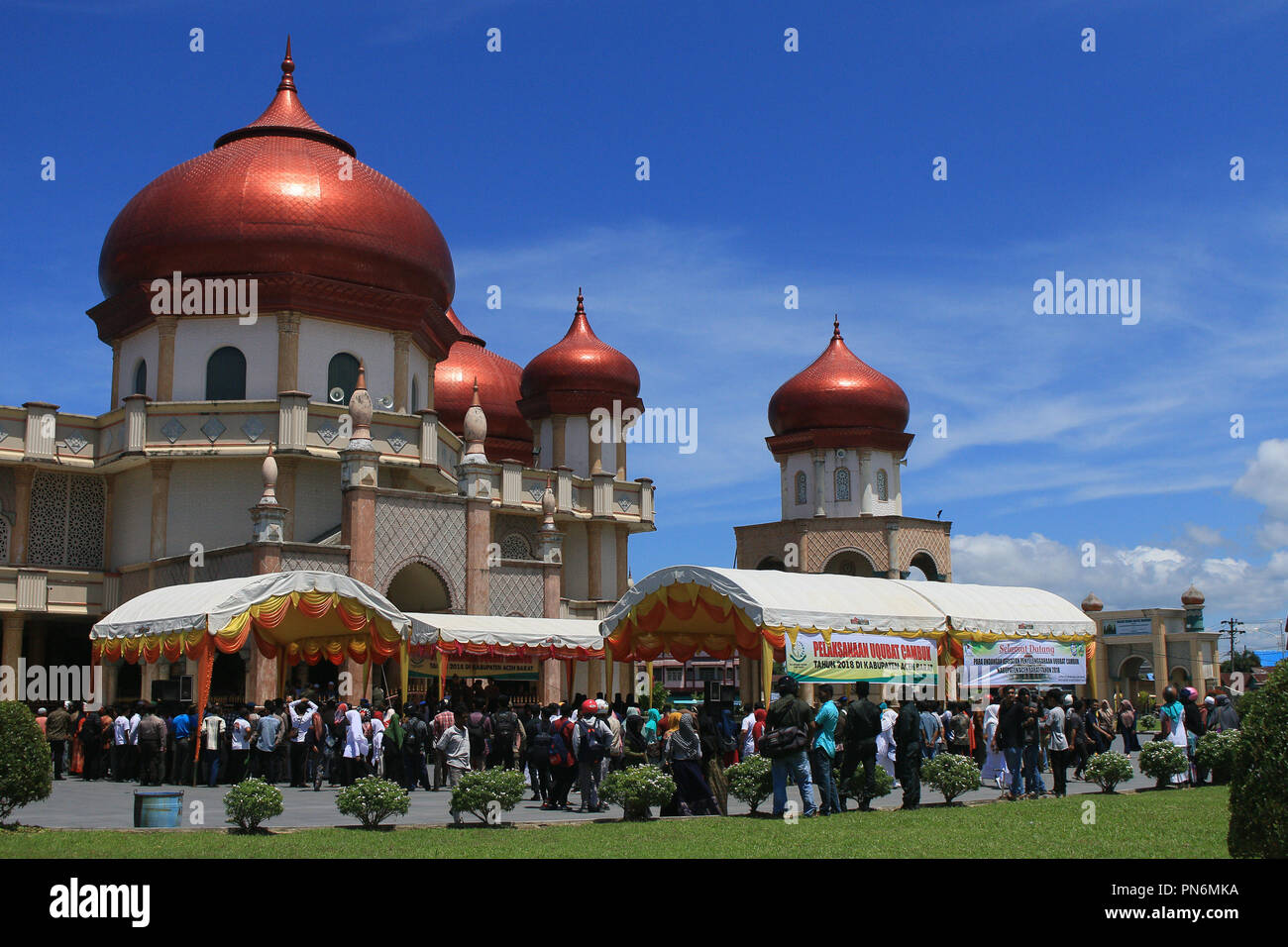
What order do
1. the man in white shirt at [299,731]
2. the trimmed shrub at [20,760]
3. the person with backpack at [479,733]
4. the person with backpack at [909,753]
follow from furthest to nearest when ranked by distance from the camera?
the person with backpack at [479,733] → the man in white shirt at [299,731] → the person with backpack at [909,753] → the trimmed shrub at [20,760]

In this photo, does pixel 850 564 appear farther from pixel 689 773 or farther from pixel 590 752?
pixel 689 773

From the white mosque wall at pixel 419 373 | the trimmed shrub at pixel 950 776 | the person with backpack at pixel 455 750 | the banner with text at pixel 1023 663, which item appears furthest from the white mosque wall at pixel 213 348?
the trimmed shrub at pixel 950 776

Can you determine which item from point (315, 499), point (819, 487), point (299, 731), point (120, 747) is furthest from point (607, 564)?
point (299, 731)

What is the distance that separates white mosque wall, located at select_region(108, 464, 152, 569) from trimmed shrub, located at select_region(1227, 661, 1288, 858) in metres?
26.7

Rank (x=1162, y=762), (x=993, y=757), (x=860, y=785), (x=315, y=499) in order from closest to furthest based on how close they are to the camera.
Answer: (x=860, y=785)
(x=1162, y=762)
(x=993, y=757)
(x=315, y=499)

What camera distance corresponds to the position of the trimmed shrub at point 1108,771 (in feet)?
53.6

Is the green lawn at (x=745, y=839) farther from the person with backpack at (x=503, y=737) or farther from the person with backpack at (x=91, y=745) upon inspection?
the person with backpack at (x=91, y=745)

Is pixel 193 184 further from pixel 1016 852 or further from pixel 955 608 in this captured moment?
pixel 1016 852

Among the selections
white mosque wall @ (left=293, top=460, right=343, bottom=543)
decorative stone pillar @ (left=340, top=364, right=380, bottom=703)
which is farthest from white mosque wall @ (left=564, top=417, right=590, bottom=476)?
decorative stone pillar @ (left=340, top=364, right=380, bottom=703)

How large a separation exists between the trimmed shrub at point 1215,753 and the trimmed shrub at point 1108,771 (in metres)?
1.08

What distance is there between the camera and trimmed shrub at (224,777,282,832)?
473 inches

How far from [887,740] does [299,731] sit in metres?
8.95

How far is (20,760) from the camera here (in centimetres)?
1180

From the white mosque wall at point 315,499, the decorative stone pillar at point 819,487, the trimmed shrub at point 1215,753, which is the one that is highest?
the decorative stone pillar at point 819,487
